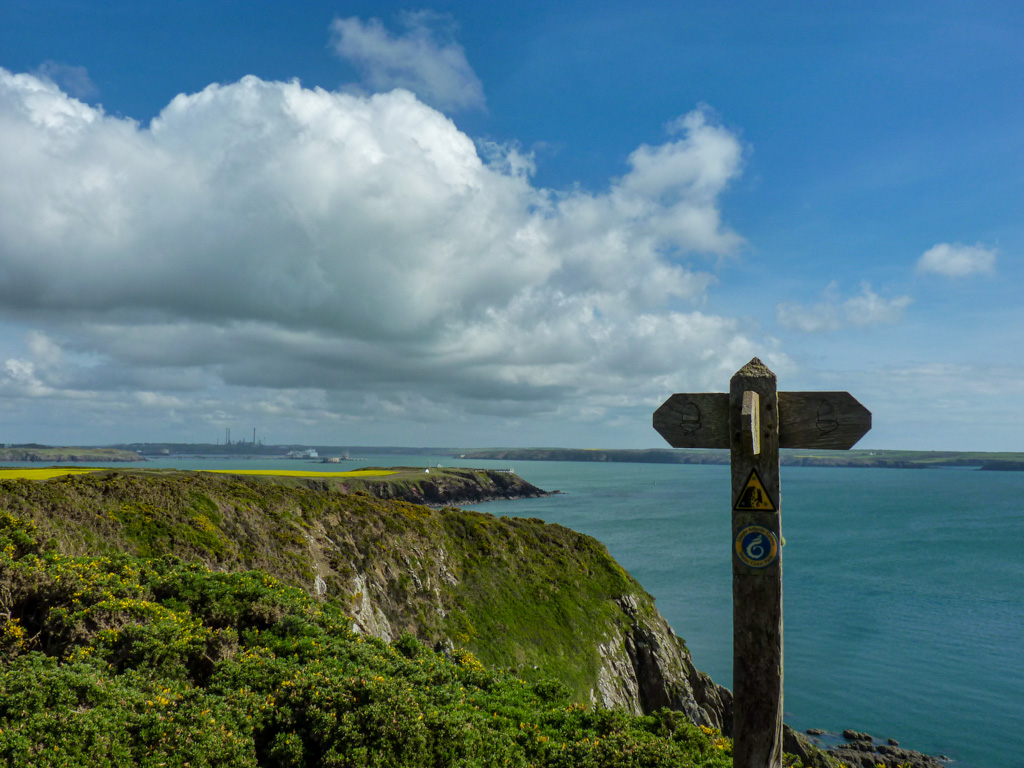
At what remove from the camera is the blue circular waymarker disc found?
Result: 191 inches

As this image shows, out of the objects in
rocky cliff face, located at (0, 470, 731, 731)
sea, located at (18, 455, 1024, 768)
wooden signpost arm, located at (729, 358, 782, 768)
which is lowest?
sea, located at (18, 455, 1024, 768)

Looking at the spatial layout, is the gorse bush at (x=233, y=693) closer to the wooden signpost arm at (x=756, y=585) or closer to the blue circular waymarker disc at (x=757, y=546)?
the wooden signpost arm at (x=756, y=585)

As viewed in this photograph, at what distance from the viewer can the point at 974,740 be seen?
2759 cm

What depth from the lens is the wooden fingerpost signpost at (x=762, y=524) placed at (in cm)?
486

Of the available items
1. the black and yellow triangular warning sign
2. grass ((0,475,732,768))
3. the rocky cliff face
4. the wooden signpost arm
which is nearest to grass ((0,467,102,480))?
the rocky cliff face

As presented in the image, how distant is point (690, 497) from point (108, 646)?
139m

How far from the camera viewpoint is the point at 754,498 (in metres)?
4.89

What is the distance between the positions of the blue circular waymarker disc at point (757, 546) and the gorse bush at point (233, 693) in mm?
4909

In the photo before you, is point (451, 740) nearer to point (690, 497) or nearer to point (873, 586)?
point (873, 586)

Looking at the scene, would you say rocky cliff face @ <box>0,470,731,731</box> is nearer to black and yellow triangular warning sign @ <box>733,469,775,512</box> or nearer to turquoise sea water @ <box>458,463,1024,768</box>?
turquoise sea water @ <box>458,463,1024,768</box>

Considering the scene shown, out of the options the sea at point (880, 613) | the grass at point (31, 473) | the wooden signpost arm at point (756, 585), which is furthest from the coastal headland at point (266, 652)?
the grass at point (31, 473)

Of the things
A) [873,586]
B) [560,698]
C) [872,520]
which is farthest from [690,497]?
[560,698]

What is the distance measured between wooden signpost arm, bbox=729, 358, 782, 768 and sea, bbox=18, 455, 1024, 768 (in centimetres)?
3007

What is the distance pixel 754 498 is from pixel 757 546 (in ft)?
1.26
